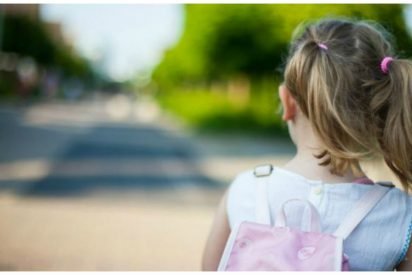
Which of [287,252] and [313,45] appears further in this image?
[313,45]

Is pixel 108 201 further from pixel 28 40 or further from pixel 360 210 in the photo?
pixel 28 40

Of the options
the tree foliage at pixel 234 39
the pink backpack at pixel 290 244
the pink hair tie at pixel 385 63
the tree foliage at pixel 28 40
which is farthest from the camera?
the tree foliage at pixel 28 40

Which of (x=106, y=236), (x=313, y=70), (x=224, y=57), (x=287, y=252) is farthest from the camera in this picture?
(x=224, y=57)

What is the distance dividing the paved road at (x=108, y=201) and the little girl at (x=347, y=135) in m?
2.84

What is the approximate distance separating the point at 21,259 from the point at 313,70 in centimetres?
324

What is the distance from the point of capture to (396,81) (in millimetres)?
1858

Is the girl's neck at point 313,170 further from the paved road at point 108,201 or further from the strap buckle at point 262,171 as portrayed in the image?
the paved road at point 108,201

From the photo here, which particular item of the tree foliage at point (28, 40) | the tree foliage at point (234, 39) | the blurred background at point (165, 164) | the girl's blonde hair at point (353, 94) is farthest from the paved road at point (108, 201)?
the tree foliage at point (28, 40)

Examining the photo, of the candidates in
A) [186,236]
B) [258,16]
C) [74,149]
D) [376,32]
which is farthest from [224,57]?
[376,32]

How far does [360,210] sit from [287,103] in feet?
1.25

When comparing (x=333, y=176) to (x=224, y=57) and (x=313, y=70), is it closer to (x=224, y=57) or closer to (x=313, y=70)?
(x=313, y=70)

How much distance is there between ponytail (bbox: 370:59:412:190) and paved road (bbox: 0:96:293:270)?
2.91 metres

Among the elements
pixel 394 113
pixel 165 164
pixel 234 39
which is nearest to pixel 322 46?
pixel 394 113

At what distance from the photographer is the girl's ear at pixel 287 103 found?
1.91 meters
